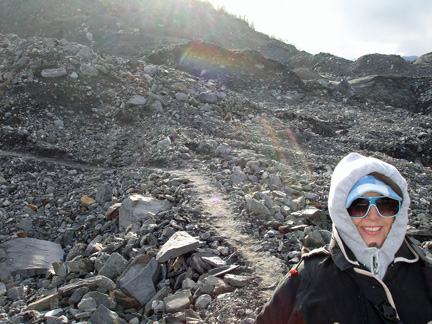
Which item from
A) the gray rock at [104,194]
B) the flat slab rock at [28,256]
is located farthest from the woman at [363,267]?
the gray rock at [104,194]

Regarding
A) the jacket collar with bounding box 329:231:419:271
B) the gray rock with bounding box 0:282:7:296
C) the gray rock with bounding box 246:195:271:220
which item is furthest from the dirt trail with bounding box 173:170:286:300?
the gray rock with bounding box 0:282:7:296

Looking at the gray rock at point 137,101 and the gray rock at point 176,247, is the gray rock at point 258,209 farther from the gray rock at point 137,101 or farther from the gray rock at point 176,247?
the gray rock at point 137,101

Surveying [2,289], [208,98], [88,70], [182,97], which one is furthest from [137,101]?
[2,289]

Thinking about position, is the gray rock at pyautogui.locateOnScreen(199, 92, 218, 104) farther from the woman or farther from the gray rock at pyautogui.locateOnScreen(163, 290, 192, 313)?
the woman

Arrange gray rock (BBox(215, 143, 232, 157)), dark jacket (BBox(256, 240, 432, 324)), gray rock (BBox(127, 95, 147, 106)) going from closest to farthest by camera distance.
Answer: dark jacket (BBox(256, 240, 432, 324)) < gray rock (BBox(215, 143, 232, 157)) < gray rock (BBox(127, 95, 147, 106))

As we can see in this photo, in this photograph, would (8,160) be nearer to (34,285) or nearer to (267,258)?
(34,285)

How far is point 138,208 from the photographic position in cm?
445

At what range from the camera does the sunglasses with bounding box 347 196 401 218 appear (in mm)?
1646

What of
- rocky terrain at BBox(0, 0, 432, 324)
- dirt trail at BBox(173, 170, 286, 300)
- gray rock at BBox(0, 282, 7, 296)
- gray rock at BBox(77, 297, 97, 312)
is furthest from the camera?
gray rock at BBox(0, 282, 7, 296)

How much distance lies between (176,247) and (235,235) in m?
0.72

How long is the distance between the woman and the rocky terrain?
1.03m

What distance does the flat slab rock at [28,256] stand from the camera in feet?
13.3

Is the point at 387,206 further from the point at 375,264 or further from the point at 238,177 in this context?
the point at 238,177

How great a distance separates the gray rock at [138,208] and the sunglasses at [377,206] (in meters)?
3.05
